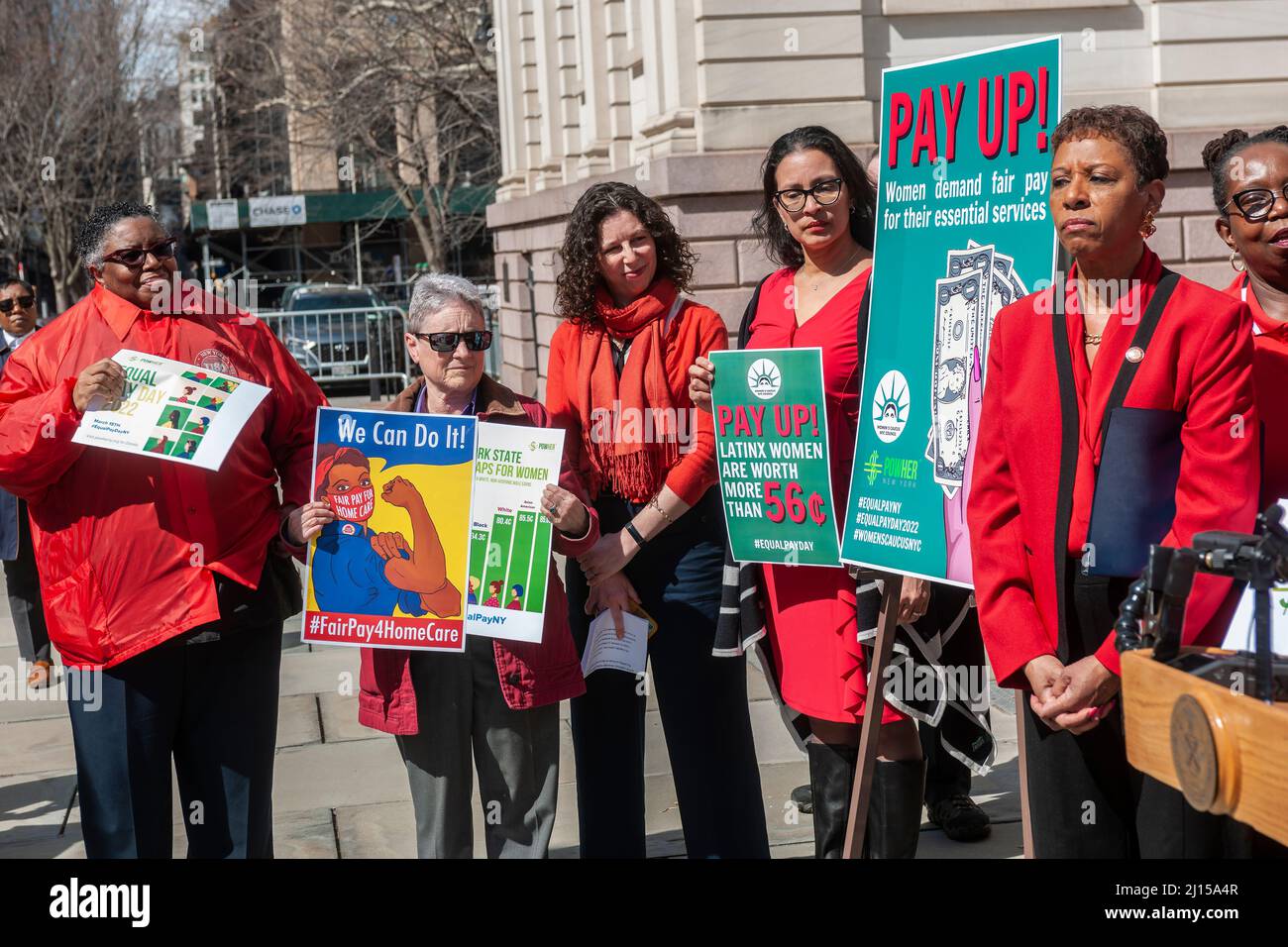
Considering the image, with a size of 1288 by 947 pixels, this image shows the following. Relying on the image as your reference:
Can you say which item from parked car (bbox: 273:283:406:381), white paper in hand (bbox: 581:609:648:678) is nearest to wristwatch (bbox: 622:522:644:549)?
white paper in hand (bbox: 581:609:648:678)

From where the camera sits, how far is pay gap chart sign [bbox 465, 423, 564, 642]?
4.13 m

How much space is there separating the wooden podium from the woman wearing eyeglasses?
0.97 metres

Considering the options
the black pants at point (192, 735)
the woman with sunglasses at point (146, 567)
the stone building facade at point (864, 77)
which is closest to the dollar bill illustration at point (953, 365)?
the woman with sunglasses at point (146, 567)

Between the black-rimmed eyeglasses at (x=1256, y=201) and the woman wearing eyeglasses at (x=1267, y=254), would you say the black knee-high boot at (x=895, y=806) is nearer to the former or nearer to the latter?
the woman wearing eyeglasses at (x=1267, y=254)

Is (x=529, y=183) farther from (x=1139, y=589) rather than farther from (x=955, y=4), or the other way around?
(x=1139, y=589)

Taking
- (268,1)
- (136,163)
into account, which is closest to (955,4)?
(268,1)

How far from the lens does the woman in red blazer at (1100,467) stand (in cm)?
308

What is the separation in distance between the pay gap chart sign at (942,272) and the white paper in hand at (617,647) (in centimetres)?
71

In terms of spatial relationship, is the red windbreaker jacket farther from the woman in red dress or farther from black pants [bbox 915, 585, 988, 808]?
black pants [bbox 915, 585, 988, 808]

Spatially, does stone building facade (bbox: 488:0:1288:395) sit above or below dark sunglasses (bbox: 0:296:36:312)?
above

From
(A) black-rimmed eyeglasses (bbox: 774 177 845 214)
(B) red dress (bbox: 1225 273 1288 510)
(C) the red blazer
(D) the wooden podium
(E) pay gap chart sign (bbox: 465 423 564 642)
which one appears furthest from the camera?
(A) black-rimmed eyeglasses (bbox: 774 177 845 214)

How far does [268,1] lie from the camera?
1184 inches

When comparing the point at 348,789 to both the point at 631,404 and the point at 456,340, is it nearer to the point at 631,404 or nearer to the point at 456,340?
the point at 631,404

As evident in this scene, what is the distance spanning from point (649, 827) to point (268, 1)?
2775cm
